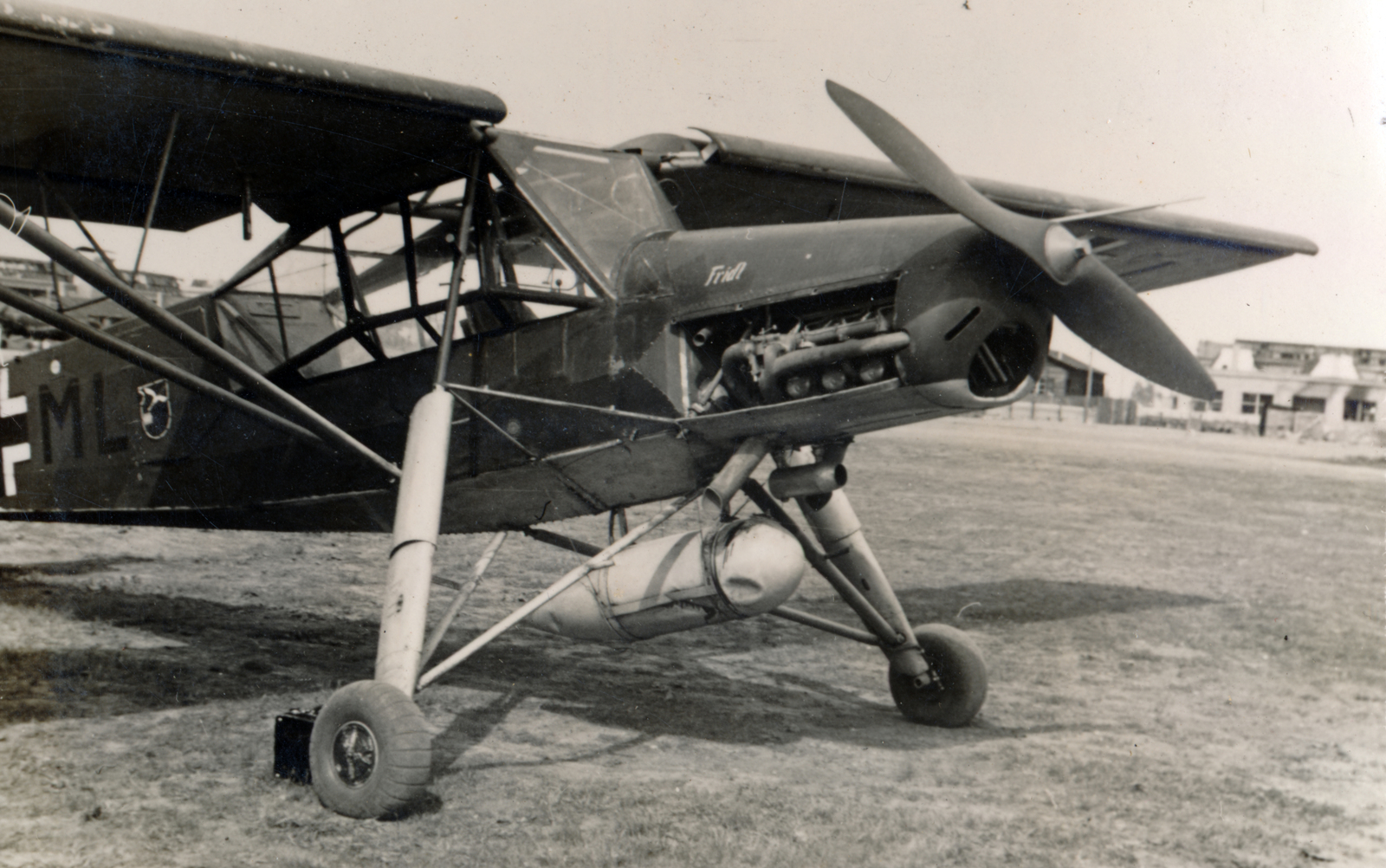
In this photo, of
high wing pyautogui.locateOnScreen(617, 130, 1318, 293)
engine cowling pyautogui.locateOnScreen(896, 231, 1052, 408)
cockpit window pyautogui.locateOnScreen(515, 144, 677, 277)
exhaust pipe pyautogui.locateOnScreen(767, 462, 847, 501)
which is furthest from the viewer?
high wing pyautogui.locateOnScreen(617, 130, 1318, 293)

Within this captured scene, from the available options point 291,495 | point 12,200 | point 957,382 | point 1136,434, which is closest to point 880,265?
point 957,382

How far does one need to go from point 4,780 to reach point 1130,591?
8823 millimetres

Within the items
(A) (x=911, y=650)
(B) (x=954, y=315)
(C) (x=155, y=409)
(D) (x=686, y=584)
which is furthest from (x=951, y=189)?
(C) (x=155, y=409)

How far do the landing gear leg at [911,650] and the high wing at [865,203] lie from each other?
1.73 m

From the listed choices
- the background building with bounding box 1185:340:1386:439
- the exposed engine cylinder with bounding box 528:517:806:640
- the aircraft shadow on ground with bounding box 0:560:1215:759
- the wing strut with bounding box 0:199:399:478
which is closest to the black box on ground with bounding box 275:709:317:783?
the aircraft shadow on ground with bounding box 0:560:1215:759

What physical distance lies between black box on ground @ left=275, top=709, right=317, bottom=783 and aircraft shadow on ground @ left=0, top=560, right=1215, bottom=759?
0.69 m

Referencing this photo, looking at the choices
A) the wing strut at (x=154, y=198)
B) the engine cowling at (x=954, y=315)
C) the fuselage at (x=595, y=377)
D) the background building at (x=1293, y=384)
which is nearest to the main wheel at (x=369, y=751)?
the fuselage at (x=595, y=377)

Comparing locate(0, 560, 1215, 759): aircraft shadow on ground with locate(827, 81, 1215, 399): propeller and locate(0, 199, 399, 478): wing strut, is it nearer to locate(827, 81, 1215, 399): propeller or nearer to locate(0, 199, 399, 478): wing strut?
locate(0, 199, 399, 478): wing strut

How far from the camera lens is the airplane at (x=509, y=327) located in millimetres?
4184

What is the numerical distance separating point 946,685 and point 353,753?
10.0 ft

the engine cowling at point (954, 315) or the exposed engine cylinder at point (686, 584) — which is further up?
the engine cowling at point (954, 315)

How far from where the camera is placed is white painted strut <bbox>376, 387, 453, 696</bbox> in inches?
176

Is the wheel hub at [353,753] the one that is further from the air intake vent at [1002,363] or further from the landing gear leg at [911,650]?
the air intake vent at [1002,363]

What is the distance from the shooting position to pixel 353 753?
4211 millimetres
